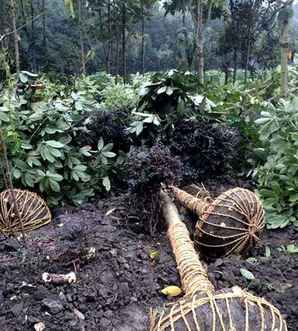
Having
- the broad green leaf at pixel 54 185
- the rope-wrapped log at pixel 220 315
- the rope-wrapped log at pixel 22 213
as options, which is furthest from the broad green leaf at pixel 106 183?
the rope-wrapped log at pixel 220 315

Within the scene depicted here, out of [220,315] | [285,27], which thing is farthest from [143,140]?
[220,315]

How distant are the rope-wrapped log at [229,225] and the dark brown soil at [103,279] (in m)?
0.11

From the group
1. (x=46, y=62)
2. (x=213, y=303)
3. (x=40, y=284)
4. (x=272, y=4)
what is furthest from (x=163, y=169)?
(x=46, y=62)

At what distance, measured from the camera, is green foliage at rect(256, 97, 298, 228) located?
292cm

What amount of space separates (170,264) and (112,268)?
328 millimetres

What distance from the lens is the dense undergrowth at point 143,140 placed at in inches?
123

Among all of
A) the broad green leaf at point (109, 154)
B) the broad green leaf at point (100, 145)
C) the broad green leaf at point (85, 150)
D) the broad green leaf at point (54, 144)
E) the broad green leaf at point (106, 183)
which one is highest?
the broad green leaf at point (54, 144)

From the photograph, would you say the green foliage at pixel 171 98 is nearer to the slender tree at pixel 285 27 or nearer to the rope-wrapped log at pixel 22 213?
the slender tree at pixel 285 27

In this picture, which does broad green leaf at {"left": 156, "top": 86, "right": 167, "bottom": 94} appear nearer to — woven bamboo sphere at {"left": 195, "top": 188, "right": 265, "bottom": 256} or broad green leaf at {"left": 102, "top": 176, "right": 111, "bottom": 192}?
broad green leaf at {"left": 102, "top": 176, "right": 111, "bottom": 192}

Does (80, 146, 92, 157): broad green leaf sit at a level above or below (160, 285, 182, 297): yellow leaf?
above

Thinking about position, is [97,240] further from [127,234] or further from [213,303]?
[213,303]

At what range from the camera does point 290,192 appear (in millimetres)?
2967

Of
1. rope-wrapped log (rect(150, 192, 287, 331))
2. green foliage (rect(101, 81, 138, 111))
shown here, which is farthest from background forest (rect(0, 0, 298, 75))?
rope-wrapped log (rect(150, 192, 287, 331))

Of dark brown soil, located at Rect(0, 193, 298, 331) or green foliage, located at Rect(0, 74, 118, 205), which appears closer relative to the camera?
dark brown soil, located at Rect(0, 193, 298, 331)
